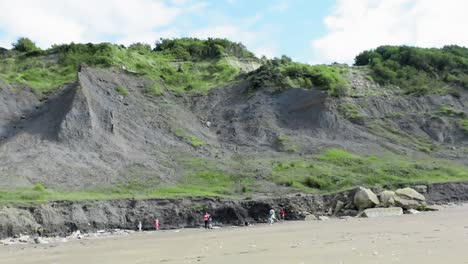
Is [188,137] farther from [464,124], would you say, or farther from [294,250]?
[294,250]

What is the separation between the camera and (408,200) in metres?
35.9

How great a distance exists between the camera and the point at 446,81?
72.6 metres

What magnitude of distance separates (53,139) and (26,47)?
104 ft

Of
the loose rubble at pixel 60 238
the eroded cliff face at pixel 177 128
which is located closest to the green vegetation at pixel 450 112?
the eroded cliff face at pixel 177 128

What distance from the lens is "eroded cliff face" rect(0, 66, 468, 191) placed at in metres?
39.8

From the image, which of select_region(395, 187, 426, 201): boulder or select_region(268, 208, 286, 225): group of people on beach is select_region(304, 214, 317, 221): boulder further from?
select_region(395, 187, 426, 201): boulder

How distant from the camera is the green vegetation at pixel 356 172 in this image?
41.2 meters

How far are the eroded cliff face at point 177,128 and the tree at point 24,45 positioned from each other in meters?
19.7

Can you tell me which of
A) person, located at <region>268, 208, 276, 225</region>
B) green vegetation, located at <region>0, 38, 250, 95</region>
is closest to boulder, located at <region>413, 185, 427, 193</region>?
person, located at <region>268, 208, 276, 225</region>

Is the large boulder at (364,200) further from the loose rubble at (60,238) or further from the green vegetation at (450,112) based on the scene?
the green vegetation at (450,112)

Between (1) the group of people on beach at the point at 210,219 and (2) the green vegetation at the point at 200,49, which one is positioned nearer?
(1) the group of people on beach at the point at 210,219

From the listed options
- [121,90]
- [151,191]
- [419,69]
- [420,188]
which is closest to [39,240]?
[151,191]

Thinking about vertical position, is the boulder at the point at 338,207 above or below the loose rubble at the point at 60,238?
above

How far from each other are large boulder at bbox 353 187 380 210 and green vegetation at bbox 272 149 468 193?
460 cm
